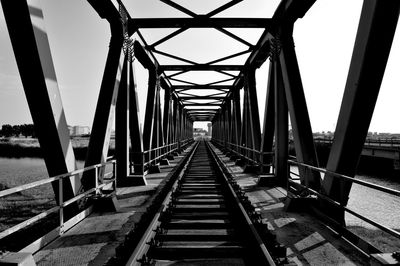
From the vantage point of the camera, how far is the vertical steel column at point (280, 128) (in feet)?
28.4

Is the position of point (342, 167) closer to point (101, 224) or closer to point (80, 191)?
point (101, 224)

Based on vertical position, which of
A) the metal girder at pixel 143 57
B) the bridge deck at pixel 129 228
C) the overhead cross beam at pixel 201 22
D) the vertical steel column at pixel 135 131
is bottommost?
the bridge deck at pixel 129 228

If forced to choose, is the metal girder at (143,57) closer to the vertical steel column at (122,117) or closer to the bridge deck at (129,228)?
the vertical steel column at (122,117)

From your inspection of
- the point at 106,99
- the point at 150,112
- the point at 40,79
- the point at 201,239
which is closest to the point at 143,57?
the point at 150,112

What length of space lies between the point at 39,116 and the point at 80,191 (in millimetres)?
1772

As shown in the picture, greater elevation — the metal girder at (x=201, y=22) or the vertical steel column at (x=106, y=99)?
the metal girder at (x=201, y=22)

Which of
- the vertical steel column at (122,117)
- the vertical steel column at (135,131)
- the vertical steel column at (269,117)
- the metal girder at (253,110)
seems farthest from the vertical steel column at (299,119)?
the metal girder at (253,110)

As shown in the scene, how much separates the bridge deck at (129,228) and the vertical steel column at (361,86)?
2.72ft

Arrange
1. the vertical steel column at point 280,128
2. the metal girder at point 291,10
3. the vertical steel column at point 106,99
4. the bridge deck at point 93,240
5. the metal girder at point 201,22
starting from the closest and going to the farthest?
the bridge deck at point 93,240 → the vertical steel column at point 106,99 → the metal girder at point 291,10 → the vertical steel column at point 280,128 → the metal girder at point 201,22

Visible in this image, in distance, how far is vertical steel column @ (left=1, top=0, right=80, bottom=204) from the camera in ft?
13.9

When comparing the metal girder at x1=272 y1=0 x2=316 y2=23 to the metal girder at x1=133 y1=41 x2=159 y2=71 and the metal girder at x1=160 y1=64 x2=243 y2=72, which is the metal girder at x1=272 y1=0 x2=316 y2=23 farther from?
the metal girder at x1=160 y1=64 x2=243 y2=72

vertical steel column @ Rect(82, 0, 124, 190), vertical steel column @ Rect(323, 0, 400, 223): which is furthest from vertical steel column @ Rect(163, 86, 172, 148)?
vertical steel column @ Rect(323, 0, 400, 223)

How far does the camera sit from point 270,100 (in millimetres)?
9883

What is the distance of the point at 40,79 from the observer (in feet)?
14.6
